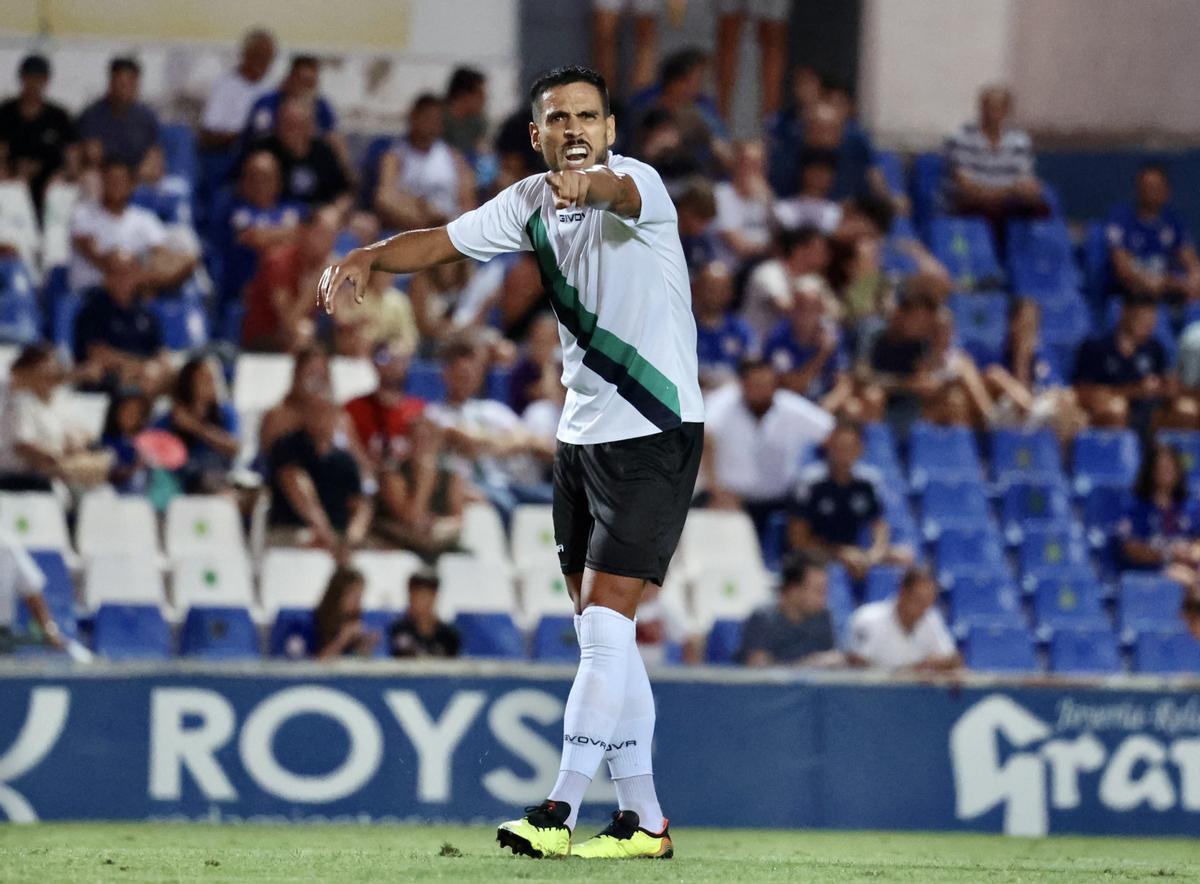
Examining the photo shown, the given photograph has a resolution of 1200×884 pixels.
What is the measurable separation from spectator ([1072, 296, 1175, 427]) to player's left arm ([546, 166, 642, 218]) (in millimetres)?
9001

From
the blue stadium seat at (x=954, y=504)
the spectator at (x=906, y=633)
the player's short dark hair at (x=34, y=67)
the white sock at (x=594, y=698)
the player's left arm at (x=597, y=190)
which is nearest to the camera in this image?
the player's left arm at (x=597, y=190)

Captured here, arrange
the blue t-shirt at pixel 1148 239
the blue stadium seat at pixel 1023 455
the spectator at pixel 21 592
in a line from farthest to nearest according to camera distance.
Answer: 1. the blue t-shirt at pixel 1148 239
2. the blue stadium seat at pixel 1023 455
3. the spectator at pixel 21 592

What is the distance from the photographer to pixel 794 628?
36.1 feet

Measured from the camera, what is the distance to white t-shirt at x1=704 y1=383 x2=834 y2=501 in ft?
40.6

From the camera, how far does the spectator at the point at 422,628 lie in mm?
10477

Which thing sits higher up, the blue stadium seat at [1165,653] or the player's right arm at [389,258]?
the player's right arm at [389,258]

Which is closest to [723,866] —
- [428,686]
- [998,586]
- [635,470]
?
[635,470]

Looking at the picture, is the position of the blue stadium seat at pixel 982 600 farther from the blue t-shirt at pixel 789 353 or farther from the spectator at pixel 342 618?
the spectator at pixel 342 618

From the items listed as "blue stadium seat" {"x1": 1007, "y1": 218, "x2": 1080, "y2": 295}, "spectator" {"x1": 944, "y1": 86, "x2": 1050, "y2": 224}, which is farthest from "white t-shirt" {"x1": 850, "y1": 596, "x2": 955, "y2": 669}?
"spectator" {"x1": 944, "y1": 86, "x2": 1050, "y2": 224}

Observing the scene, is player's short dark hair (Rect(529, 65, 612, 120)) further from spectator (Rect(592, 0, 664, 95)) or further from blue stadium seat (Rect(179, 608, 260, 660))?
spectator (Rect(592, 0, 664, 95))

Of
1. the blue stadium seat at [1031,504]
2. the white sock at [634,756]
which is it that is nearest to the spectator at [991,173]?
the blue stadium seat at [1031,504]

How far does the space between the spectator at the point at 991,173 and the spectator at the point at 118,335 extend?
250 inches

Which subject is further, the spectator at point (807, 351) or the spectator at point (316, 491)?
the spectator at point (807, 351)

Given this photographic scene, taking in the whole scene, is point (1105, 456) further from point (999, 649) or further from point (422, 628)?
point (422, 628)
